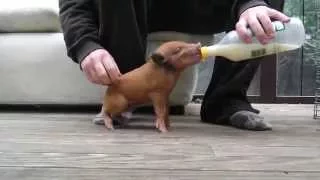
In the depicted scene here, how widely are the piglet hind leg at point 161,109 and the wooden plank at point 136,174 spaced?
339 millimetres

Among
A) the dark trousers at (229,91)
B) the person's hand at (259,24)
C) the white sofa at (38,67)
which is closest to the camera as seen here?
the person's hand at (259,24)

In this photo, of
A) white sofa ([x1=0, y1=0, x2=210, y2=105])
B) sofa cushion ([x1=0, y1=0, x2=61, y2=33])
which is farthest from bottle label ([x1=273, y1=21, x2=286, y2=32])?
sofa cushion ([x1=0, y1=0, x2=61, y2=33])

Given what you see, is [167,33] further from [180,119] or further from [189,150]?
[189,150]

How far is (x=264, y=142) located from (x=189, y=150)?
0.16 m

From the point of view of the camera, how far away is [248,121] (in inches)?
44.8

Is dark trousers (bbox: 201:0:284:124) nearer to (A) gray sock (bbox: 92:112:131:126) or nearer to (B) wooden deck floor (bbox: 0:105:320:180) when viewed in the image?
(B) wooden deck floor (bbox: 0:105:320:180)

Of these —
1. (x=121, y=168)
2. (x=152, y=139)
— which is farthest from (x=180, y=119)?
(x=121, y=168)

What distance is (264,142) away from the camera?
99cm

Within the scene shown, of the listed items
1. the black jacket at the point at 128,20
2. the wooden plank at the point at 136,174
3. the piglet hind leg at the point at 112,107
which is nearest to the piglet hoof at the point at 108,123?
the piglet hind leg at the point at 112,107

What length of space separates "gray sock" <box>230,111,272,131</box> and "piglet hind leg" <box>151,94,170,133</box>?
0.51 feet

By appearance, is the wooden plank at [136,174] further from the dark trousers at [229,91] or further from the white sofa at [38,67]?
the white sofa at [38,67]

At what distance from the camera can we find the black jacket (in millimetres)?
1129

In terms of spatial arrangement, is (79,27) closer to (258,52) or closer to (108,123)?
(108,123)

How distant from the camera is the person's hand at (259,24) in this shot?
0.97m
